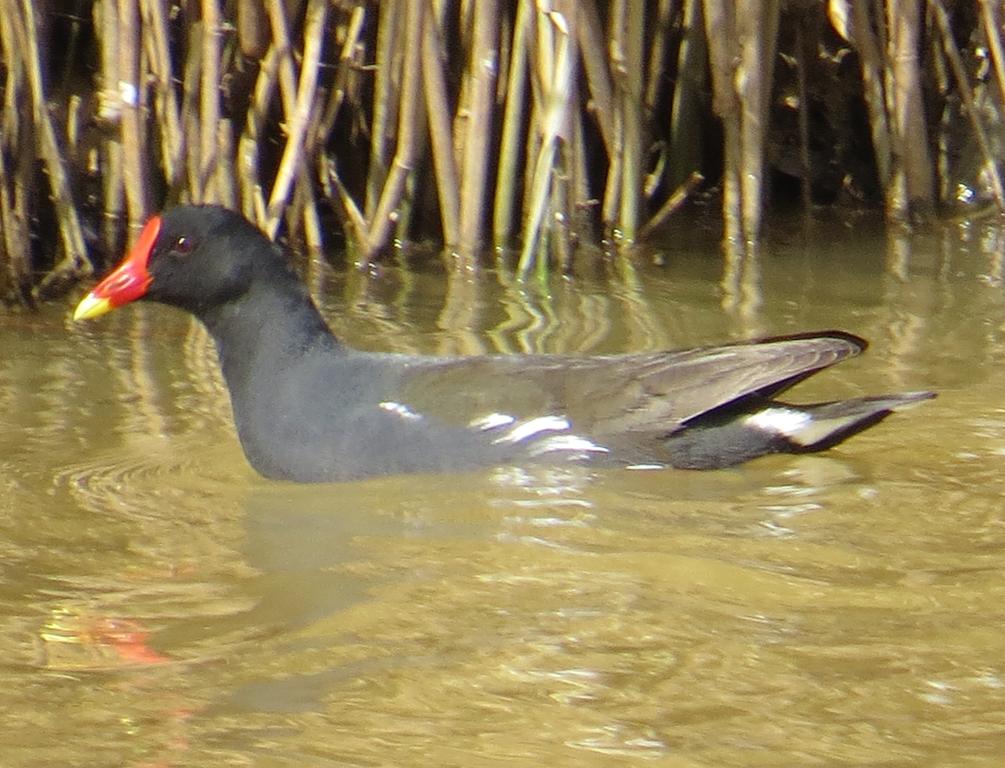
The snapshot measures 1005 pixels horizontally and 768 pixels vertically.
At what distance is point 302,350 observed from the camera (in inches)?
155

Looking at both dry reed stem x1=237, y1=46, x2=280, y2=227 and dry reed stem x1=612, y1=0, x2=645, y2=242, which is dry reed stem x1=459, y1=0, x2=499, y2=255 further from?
dry reed stem x1=237, y1=46, x2=280, y2=227

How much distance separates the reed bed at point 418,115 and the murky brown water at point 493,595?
758 mm

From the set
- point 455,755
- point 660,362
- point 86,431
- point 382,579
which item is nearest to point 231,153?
point 86,431

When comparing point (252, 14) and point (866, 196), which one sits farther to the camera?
point (866, 196)

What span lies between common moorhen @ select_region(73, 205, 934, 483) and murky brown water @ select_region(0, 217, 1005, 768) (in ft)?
0.23

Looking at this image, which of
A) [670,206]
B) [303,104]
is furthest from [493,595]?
[670,206]

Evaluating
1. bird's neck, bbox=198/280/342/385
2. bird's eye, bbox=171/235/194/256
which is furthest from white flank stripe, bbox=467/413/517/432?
bird's eye, bbox=171/235/194/256

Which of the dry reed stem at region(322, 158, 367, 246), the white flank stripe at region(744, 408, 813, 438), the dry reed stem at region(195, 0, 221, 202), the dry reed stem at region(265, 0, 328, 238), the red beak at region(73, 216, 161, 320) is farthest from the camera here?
the dry reed stem at region(322, 158, 367, 246)

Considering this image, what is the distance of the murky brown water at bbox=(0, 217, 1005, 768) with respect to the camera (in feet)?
7.77

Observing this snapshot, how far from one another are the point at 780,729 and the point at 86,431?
7.57 feet

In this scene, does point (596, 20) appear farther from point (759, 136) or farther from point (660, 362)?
point (660, 362)

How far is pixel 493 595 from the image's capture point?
9.71 feet

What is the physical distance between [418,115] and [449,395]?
1.89 m

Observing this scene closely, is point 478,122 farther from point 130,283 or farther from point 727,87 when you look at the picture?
point 130,283
